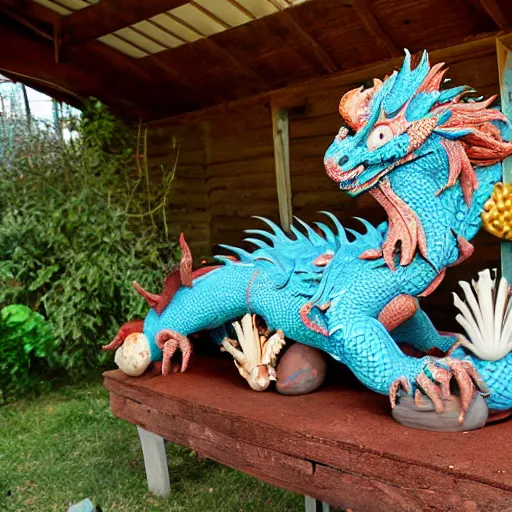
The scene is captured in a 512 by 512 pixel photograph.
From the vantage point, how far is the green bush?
3.43 meters

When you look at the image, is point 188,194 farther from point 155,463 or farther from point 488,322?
point 488,322

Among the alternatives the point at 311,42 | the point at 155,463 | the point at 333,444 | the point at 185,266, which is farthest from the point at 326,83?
the point at 333,444

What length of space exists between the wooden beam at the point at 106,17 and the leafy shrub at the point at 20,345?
1.51m

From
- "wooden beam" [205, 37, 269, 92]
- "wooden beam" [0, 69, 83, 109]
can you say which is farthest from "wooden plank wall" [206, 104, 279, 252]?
"wooden beam" [0, 69, 83, 109]

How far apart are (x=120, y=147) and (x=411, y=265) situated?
289 cm

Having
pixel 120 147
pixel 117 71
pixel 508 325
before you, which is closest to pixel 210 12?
pixel 117 71

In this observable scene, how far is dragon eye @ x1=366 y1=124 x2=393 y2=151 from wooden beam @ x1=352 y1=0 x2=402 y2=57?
40.2 inches

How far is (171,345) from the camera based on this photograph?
1997 millimetres

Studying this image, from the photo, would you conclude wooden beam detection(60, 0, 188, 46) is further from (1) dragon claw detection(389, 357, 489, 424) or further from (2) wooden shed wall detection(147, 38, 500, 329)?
(1) dragon claw detection(389, 357, 489, 424)

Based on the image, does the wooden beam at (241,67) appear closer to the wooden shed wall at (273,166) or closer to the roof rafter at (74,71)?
the wooden shed wall at (273,166)

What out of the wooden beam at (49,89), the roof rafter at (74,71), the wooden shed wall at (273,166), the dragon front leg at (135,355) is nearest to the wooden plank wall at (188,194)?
the wooden shed wall at (273,166)

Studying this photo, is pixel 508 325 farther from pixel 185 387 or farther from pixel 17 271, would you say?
pixel 17 271

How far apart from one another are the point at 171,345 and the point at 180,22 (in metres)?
1.72

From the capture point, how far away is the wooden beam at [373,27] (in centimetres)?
230
